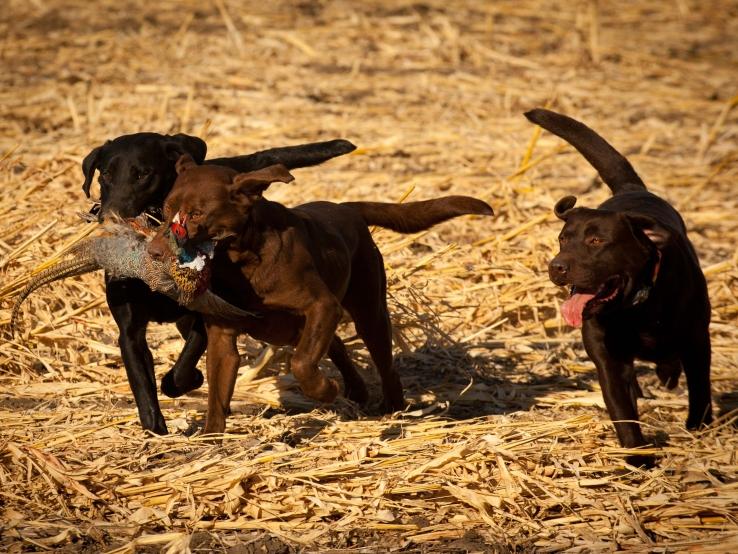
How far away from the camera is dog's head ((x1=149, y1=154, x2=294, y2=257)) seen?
560 centimetres

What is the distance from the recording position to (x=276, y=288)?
5988 millimetres

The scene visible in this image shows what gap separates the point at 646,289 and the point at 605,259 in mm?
323

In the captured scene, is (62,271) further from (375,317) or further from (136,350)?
(375,317)

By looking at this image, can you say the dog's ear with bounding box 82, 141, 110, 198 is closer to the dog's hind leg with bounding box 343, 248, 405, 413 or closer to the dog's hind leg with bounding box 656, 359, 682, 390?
the dog's hind leg with bounding box 343, 248, 405, 413

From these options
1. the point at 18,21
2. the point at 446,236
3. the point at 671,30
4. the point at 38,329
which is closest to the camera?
the point at 38,329

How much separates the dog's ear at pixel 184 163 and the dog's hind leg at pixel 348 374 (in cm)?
178

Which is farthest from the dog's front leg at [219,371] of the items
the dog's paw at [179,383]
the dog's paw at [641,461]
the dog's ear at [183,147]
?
the dog's paw at [641,461]

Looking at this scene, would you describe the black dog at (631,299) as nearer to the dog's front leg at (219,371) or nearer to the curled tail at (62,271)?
A: the dog's front leg at (219,371)

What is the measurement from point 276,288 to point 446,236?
4.10 metres

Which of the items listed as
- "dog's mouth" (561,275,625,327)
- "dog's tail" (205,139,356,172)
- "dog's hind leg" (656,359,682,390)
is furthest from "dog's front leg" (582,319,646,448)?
"dog's tail" (205,139,356,172)

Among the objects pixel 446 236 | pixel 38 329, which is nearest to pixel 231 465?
pixel 38 329

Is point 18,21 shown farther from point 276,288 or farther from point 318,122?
point 276,288

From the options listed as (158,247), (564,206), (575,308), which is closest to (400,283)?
(564,206)

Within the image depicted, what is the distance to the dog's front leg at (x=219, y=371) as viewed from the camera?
20.3ft
